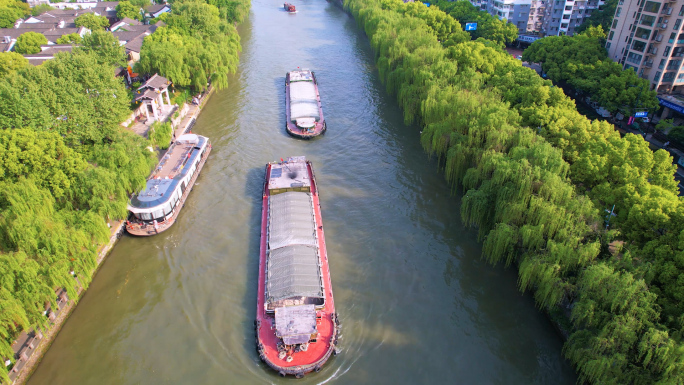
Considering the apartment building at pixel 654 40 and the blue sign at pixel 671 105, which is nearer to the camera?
the blue sign at pixel 671 105

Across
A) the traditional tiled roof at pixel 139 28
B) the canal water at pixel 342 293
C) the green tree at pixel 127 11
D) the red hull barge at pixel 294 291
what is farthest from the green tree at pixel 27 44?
the red hull barge at pixel 294 291

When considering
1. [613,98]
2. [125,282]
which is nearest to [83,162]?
[125,282]

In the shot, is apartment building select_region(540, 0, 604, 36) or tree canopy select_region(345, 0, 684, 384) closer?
tree canopy select_region(345, 0, 684, 384)

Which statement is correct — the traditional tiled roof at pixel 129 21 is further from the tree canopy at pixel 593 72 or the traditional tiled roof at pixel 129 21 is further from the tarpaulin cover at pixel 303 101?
the tree canopy at pixel 593 72

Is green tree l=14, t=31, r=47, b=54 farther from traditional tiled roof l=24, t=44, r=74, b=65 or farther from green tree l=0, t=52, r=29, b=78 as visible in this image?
green tree l=0, t=52, r=29, b=78

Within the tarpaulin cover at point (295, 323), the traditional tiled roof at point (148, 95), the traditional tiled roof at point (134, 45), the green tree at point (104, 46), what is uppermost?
the green tree at point (104, 46)

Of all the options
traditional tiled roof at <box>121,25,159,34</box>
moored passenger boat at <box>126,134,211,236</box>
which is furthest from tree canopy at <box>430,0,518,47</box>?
traditional tiled roof at <box>121,25,159,34</box>

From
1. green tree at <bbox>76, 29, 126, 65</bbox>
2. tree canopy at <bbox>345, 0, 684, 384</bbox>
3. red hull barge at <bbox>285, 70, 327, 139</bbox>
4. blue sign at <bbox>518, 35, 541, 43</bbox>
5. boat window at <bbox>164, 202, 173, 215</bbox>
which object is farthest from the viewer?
blue sign at <bbox>518, 35, 541, 43</bbox>
